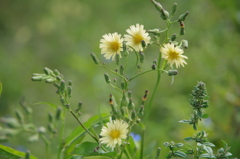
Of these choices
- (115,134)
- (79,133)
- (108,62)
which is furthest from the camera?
(108,62)

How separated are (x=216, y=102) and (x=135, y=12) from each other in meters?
1.70

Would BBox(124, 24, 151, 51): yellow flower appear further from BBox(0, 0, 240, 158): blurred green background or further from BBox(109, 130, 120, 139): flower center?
BBox(0, 0, 240, 158): blurred green background

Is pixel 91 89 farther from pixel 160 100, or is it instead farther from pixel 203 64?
pixel 203 64

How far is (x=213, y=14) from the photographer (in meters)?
1.67

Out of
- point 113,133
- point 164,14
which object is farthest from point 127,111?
point 164,14

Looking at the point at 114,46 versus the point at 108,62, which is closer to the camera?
the point at 114,46

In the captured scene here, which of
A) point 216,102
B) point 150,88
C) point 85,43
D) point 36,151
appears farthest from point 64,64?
point 216,102

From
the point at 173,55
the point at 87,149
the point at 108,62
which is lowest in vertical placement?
the point at 87,149

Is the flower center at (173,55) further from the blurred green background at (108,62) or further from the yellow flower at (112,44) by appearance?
the blurred green background at (108,62)

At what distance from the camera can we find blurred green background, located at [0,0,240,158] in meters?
1.17

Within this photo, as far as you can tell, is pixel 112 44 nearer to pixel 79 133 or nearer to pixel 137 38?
pixel 137 38

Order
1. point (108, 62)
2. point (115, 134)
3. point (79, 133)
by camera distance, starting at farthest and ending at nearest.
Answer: point (108, 62), point (79, 133), point (115, 134)

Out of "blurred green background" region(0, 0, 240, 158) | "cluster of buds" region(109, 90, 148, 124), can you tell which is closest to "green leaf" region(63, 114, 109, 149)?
"cluster of buds" region(109, 90, 148, 124)

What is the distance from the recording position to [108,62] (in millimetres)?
2074
